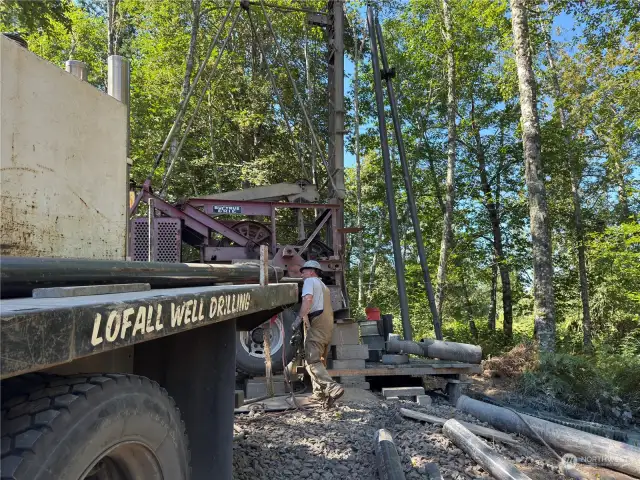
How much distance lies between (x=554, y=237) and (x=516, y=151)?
155 inches

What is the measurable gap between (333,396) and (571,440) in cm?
283

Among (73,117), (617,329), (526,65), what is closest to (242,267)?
(73,117)

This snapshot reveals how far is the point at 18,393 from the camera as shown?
1.42 meters

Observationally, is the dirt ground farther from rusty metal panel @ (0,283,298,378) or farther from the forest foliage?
the forest foliage

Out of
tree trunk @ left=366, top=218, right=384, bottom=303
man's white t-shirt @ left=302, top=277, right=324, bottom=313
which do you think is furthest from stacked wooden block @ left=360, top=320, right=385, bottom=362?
tree trunk @ left=366, top=218, right=384, bottom=303

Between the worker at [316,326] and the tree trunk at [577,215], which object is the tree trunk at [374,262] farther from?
the worker at [316,326]

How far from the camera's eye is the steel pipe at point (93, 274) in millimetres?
1653

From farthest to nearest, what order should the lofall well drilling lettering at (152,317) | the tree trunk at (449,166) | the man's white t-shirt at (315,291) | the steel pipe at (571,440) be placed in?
the tree trunk at (449,166) < the man's white t-shirt at (315,291) < the steel pipe at (571,440) < the lofall well drilling lettering at (152,317)

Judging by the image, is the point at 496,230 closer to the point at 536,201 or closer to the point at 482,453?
the point at 536,201

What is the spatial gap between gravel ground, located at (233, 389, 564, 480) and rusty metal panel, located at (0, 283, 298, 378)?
2.68 m

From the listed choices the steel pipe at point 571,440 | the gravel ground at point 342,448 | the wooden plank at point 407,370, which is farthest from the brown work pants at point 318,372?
the steel pipe at point 571,440

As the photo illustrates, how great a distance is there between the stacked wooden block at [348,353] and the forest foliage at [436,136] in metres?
8.93

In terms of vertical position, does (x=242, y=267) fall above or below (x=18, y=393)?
above

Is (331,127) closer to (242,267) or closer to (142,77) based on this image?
(242,267)
